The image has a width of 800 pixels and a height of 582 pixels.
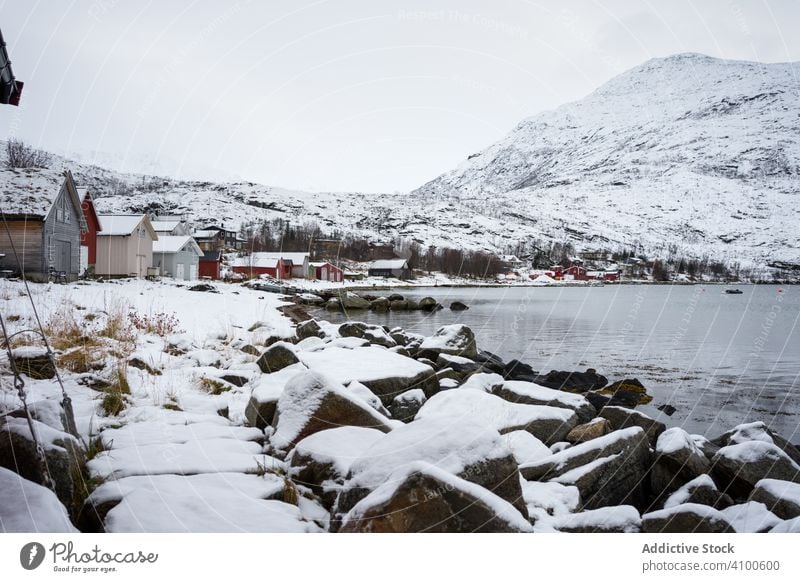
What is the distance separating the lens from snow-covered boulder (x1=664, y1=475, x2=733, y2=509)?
4.44 meters

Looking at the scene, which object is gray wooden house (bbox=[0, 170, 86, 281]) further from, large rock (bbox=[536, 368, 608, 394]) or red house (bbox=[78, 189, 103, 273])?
large rock (bbox=[536, 368, 608, 394])

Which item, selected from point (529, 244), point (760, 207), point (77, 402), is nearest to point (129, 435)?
point (77, 402)

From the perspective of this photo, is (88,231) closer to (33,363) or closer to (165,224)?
(165,224)

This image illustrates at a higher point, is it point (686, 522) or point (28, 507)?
point (28, 507)

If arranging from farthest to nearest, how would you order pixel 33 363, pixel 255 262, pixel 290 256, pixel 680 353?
pixel 290 256 → pixel 255 262 → pixel 680 353 → pixel 33 363

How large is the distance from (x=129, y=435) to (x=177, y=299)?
13.3m

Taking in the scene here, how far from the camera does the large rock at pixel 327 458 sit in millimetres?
3396

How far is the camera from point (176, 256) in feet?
93.9

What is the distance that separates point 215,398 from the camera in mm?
5395

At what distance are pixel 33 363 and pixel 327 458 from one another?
152 inches

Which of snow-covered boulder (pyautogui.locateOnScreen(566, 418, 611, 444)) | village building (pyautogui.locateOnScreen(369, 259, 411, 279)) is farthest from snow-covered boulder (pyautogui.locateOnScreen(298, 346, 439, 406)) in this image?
village building (pyautogui.locateOnScreen(369, 259, 411, 279))

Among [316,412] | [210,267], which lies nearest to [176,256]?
[210,267]

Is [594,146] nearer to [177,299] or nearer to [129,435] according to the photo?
[129,435]

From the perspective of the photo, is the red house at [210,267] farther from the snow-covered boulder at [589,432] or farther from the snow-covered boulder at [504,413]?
the snow-covered boulder at [589,432]
